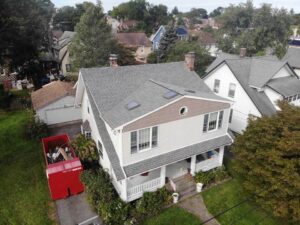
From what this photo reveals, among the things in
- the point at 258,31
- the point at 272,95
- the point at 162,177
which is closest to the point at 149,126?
the point at 162,177

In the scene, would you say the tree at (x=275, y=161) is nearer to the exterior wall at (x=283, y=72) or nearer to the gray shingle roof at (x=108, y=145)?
the gray shingle roof at (x=108, y=145)

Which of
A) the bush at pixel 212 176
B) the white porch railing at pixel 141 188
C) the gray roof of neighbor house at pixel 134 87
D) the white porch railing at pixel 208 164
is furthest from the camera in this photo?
the white porch railing at pixel 208 164

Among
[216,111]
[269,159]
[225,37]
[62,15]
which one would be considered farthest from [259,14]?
[62,15]

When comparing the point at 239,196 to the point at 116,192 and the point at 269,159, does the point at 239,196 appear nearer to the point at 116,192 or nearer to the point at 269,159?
the point at 269,159

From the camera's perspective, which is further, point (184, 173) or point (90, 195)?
point (184, 173)

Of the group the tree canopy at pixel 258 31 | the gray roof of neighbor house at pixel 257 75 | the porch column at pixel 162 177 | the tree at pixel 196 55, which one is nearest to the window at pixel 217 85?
the gray roof of neighbor house at pixel 257 75

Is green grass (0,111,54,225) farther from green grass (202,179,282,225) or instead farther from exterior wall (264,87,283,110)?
exterior wall (264,87,283,110)

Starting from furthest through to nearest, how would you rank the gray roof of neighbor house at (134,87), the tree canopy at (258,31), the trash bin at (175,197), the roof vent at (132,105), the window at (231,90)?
the tree canopy at (258,31) < the window at (231,90) < the trash bin at (175,197) < the roof vent at (132,105) < the gray roof of neighbor house at (134,87)
